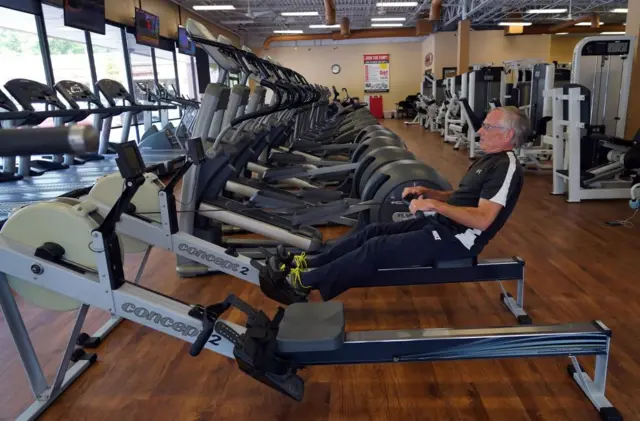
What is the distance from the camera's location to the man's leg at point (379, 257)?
2.14m

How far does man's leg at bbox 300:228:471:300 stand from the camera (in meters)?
2.14

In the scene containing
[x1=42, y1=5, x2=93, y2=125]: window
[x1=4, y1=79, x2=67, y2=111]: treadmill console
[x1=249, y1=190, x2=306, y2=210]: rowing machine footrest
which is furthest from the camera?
[x1=42, y1=5, x2=93, y2=125]: window

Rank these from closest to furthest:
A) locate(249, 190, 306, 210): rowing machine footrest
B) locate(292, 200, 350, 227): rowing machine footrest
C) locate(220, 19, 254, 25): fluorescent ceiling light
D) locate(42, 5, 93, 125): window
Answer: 1. locate(292, 200, 350, 227): rowing machine footrest
2. locate(249, 190, 306, 210): rowing machine footrest
3. locate(42, 5, 93, 125): window
4. locate(220, 19, 254, 25): fluorescent ceiling light

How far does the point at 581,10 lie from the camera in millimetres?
13680

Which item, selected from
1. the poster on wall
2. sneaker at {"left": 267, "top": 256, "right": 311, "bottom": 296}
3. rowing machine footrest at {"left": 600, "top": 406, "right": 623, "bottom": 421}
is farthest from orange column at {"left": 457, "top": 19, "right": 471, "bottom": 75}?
rowing machine footrest at {"left": 600, "top": 406, "right": 623, "bottom": 421}

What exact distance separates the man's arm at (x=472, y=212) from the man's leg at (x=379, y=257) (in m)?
0.15

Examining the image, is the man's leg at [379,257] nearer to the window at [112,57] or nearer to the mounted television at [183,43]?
the window at [112,57]

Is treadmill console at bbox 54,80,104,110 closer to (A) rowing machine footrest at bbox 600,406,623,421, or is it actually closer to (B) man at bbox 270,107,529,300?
(B) man at bbox 270,107,529,300

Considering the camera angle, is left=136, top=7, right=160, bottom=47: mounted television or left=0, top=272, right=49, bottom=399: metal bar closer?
left=0, top=272, right=49, bottom=399: metal bar

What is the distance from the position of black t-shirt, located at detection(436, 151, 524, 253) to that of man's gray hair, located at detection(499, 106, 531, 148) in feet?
0.22

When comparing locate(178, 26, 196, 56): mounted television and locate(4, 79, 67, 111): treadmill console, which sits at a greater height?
locate(178, 26, 196, 56): mounted television

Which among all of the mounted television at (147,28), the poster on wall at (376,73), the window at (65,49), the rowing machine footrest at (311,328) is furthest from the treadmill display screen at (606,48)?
the poster on wall at (376,73)

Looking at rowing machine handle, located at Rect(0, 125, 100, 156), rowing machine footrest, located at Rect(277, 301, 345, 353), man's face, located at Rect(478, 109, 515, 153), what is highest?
rowing machine handle, located at Rect(0, 125, 100, 156)

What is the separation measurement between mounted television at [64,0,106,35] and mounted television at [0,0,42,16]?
0.47 m
